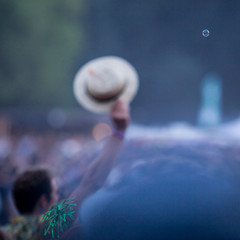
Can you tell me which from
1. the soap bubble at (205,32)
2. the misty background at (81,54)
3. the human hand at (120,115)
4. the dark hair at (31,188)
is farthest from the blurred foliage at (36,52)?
the soap bubble at (205,32)

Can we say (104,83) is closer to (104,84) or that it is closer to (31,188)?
(104,84)

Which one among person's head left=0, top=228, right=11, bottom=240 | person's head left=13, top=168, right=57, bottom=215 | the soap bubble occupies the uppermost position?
the soap bubble

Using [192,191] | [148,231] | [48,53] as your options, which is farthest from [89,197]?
[48,53]

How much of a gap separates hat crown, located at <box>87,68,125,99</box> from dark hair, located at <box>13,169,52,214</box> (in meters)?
0.53

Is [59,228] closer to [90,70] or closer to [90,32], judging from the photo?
[90,70]

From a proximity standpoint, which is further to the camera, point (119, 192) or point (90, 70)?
point (90, 70)

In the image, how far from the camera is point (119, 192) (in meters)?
1.56

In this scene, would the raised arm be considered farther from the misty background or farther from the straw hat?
the misty background

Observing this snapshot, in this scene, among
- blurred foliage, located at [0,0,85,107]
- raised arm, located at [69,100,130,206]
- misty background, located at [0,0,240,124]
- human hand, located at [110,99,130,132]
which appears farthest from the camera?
blurred foliage, located at [0,0,85,107]

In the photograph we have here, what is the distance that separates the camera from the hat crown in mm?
2133

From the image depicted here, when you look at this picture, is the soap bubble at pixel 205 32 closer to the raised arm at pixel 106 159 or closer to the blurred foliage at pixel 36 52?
the raised arm at pixel 106 159

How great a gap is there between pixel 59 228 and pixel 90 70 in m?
0.96

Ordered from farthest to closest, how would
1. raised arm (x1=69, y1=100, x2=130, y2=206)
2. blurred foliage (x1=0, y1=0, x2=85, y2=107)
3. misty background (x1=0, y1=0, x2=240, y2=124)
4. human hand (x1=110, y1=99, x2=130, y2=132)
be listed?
blurred foliage (x1=0, y1=0, x2=85, y2=107), misty background (x1=0, y1=0, x2=240, y2=124), human hand (x1=110, y1=99, x2=130, y2=132), raised arm (x1=69, y1=100, x2=130, y2=206)

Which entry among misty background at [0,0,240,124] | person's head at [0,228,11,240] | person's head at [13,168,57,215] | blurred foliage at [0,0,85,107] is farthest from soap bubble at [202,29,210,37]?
blurred foliage at [0,0,85,107]
